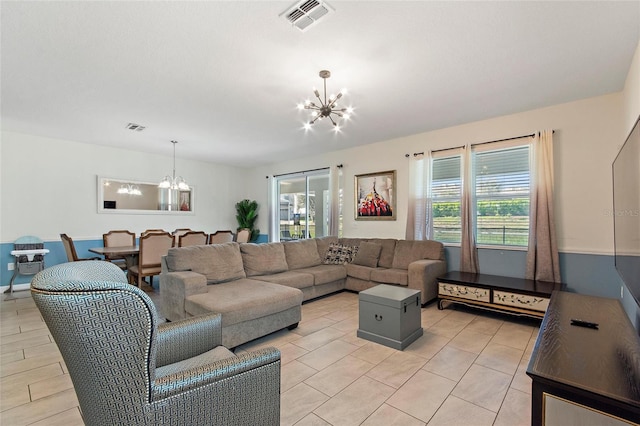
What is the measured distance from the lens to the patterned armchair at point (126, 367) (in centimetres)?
84

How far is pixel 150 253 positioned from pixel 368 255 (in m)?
3.38

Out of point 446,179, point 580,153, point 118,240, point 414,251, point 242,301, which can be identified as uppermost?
point 580,153

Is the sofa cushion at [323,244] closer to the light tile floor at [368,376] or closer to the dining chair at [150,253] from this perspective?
the light tile floor at [368,376]

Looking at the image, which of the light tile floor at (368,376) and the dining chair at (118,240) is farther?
the dining chair at (118,240)

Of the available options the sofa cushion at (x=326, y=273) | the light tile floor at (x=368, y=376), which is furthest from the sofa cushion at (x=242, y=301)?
the sofa cushion at (x=326, y=273)

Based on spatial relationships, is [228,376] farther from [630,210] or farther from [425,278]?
[425,278]

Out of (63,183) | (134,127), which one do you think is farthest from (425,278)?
(63,183)

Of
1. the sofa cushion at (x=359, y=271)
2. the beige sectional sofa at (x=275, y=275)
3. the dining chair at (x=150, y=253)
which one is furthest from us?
the sofa cushion at (x=359, y=271)

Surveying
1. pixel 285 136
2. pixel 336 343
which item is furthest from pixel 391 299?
pixel 285 136

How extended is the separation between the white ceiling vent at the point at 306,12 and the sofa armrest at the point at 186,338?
2033 millimetres

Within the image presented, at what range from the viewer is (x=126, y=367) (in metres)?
0.90

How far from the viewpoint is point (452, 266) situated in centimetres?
452

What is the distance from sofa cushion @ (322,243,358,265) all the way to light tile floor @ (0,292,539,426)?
65.9 inches

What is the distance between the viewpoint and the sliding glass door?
6.57 m
